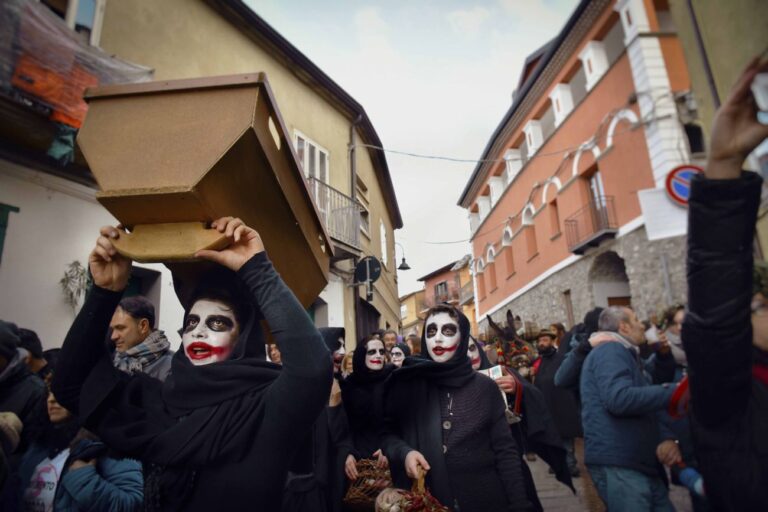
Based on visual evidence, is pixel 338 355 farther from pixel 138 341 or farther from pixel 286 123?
pixel 286 123

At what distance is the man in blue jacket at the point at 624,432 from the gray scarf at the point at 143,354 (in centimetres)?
289

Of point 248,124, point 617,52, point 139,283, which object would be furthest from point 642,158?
point 248,124

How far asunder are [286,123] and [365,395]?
324 inches

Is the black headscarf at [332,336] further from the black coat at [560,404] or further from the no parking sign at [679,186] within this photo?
the no parking sign at [679,186]

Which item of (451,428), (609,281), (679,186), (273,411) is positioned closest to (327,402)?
(273,411)

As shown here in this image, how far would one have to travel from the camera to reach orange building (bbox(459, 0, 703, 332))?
11.8m

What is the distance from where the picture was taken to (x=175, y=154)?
142 cm

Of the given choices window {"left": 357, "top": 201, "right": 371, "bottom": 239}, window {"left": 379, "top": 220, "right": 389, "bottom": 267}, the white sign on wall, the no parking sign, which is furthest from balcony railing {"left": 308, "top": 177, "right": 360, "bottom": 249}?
the white sign on wall

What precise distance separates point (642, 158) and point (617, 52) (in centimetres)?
422

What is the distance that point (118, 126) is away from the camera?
4.85 ft

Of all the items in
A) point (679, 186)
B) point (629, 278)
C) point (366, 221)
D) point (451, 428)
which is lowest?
point (451, 428)

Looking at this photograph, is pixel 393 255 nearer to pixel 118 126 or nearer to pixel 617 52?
pixel 617 52

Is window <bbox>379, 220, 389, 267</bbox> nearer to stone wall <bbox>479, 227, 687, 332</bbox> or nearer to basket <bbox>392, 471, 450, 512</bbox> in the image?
stone wall <bbox>479, 227, 687, 332</bbox>

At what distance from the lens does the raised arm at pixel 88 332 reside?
167cm
